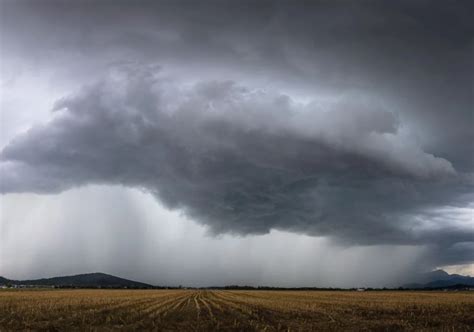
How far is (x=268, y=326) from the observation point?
28.8 m

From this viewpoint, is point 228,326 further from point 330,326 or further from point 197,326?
point 330,326

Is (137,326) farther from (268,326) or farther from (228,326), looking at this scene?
(268,326)

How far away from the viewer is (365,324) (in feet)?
103

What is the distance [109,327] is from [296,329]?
11.7 meters

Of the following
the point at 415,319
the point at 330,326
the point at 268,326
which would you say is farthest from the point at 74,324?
the point at 415,319

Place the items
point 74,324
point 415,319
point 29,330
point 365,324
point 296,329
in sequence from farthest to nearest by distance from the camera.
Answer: point 415,319
point 365,324
point 74,324
point 296,329
point 29,330

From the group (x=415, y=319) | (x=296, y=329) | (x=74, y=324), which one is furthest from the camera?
(x=415, y=319)

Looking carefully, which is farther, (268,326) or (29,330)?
(268,326)

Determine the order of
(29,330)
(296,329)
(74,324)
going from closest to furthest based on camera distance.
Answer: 1. (29,330)
2. (296,329)
3. (74,324)

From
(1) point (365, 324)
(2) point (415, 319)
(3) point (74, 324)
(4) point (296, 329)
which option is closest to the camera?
(4) point (296, 329)

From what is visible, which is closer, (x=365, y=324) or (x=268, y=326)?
(x=268, y=326)

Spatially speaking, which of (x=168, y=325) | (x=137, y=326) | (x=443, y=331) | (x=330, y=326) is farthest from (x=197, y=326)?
(x=443, y=331)

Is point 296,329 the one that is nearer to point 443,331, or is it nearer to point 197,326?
point 197,326

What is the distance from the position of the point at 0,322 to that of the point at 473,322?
34.0 meters
